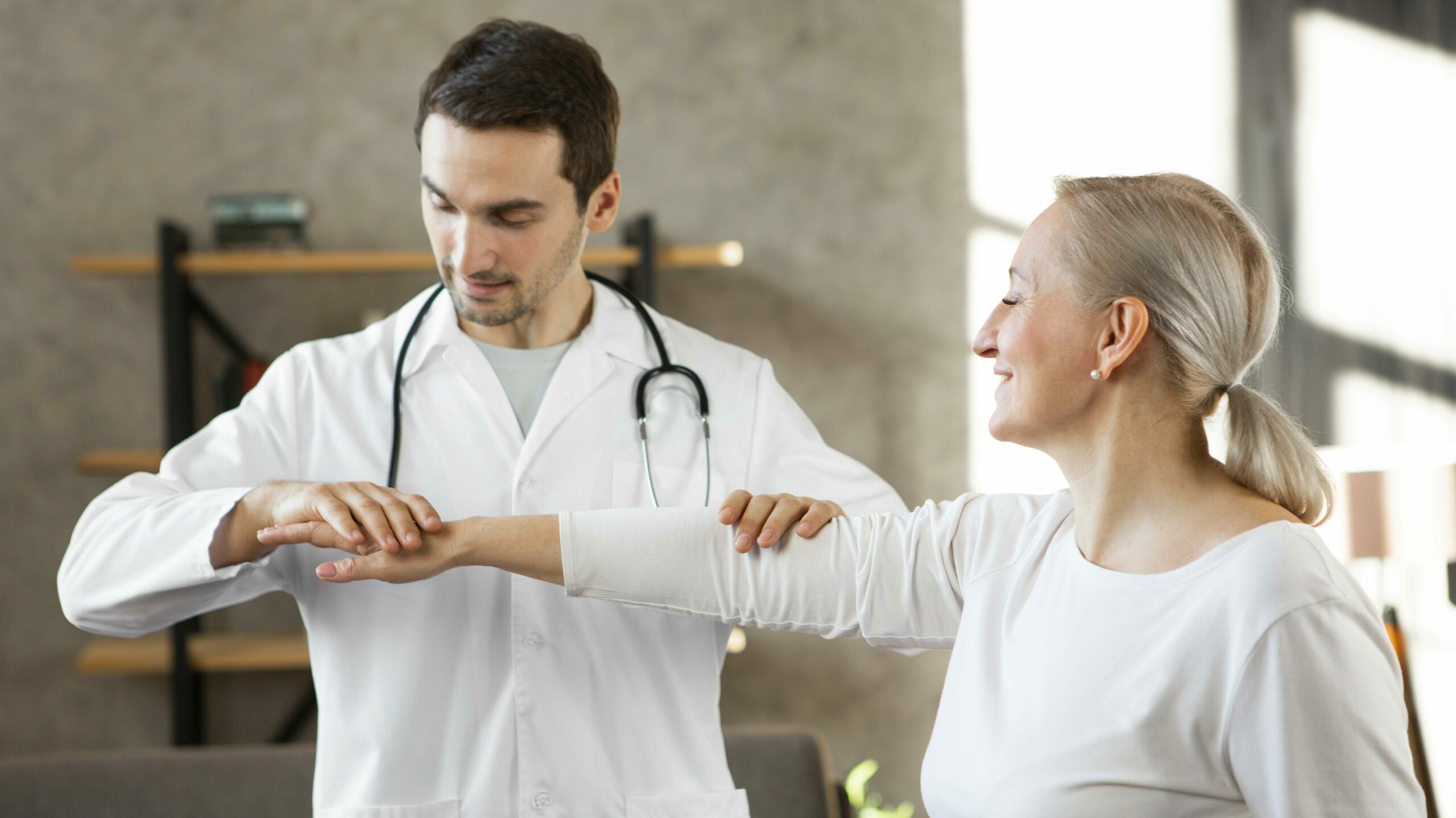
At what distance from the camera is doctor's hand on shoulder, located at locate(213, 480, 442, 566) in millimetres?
A: 1138

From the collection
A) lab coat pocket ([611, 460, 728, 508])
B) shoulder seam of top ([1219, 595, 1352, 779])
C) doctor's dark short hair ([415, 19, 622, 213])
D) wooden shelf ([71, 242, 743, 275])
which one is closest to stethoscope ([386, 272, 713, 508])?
lab coat pocket ([611, 460, 728, 508])

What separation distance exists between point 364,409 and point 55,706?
7.33ft

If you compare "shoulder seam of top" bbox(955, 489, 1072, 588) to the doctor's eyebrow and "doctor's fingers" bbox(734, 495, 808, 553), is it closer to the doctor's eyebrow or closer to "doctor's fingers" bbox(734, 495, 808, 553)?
"doctor's fingers" bbox(734, 495, 808, 553)

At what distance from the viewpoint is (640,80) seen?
3.08 meters

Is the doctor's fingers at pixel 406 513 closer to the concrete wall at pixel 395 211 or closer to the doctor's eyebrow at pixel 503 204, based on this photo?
the doctor's eyebrow at pixel 503 204

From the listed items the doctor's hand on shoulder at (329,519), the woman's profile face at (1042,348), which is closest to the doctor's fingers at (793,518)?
the woman's profile face at (1042,348)

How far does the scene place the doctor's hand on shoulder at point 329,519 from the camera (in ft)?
3.73

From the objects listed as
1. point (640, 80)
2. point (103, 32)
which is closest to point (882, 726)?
point (640, 80)

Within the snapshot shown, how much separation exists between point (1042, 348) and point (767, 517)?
0.37m

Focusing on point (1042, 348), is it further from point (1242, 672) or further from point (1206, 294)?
point (1242, 672)

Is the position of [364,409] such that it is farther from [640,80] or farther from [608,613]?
[640,80]

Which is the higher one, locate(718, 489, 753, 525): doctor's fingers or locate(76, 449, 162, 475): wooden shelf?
locate(76, 449, 162, 475): wooden shelf

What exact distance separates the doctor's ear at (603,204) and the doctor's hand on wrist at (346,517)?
1.56 feet

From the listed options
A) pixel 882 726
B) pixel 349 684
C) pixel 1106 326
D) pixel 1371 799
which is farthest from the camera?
pixel 882 726
